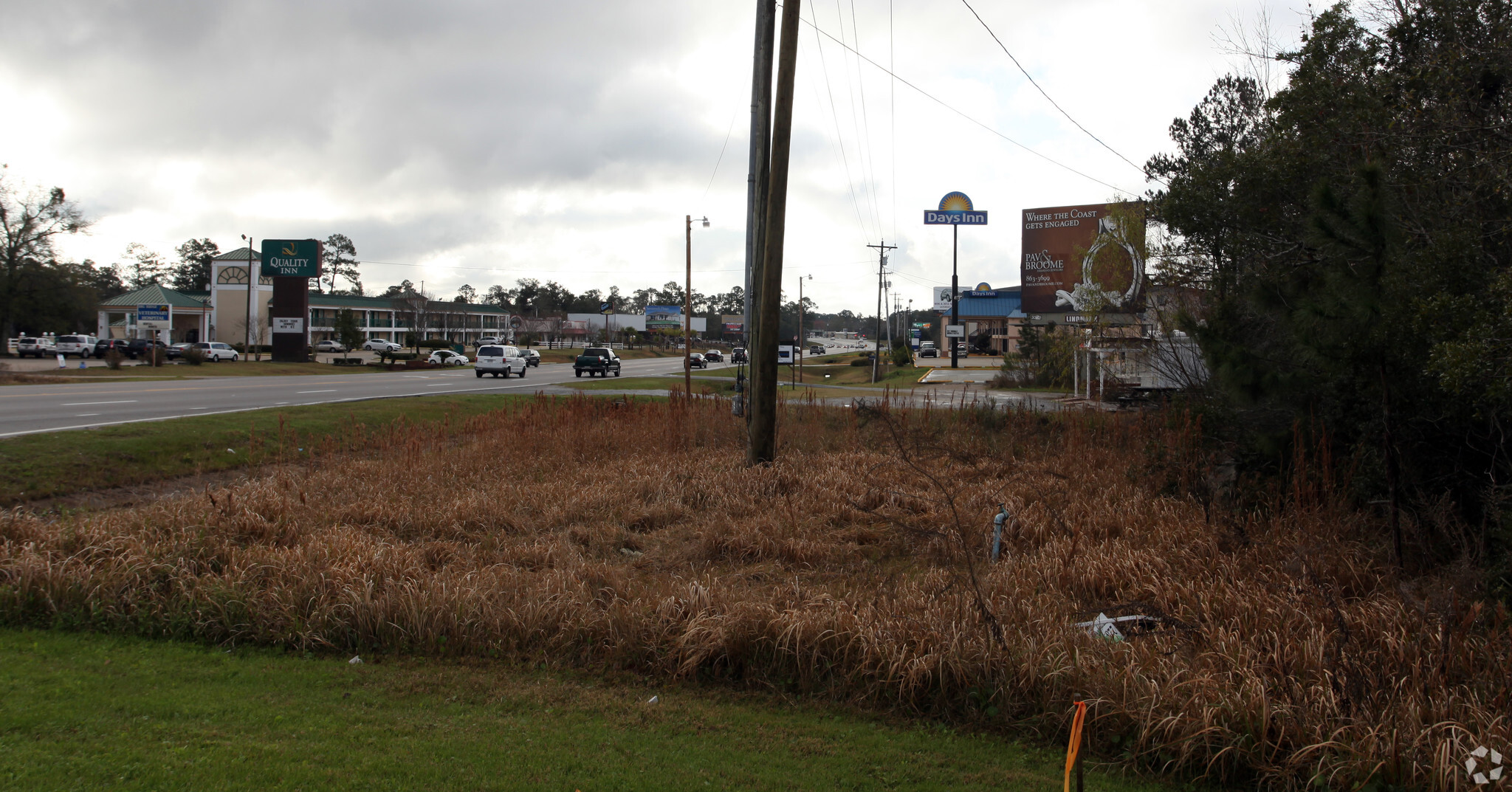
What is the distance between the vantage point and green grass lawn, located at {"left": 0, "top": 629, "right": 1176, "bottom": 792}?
418 centimetres

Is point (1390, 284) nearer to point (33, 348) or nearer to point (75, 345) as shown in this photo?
point (33, 348)

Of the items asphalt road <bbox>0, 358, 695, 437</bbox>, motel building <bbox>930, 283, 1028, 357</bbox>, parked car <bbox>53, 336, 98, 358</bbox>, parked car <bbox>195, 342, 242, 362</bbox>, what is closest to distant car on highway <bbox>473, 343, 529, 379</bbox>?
asphalt road <bbox>0, 358, 695, 437</bbox>

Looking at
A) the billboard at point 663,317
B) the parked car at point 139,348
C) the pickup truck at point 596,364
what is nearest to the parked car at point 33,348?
the parked car at point 139,348

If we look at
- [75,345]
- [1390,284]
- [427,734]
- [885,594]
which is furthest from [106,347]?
[1390,284]

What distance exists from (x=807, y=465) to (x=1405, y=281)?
Result: 751 cm

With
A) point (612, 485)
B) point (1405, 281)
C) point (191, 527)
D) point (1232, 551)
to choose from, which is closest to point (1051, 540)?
point (1232, 551)

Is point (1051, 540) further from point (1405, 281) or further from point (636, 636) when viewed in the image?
point (636, 636)

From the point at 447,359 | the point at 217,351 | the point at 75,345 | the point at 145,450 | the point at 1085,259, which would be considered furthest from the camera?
the point at 447,359

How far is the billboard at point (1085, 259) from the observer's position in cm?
3092

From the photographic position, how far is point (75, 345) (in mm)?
61688

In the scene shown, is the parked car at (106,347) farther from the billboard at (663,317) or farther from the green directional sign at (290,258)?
the billboard at (663,317)

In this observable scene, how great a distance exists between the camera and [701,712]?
206 inches

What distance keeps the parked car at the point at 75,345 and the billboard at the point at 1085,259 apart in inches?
2360

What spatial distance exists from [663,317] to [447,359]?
105 meters
